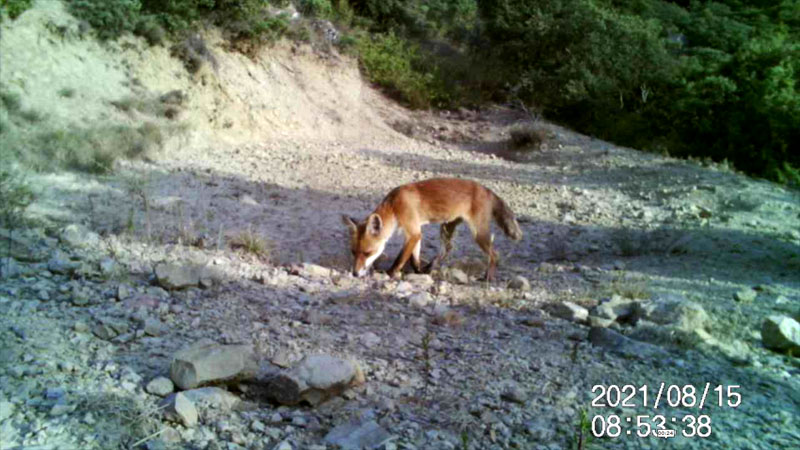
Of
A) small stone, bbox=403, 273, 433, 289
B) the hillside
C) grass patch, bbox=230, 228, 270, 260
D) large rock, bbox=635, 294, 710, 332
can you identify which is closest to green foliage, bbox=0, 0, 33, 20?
the hillside

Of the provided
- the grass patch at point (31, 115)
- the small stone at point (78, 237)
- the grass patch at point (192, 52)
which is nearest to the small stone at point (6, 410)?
the small stone at point (78, 237)

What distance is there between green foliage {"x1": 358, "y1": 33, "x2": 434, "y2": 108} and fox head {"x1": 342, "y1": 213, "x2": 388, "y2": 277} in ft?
47.5

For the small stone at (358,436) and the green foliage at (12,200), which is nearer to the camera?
the small stone at (358,436)

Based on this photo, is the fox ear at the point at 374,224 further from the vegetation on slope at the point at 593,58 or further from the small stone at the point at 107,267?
the vegetation on slope at the point at 593,58

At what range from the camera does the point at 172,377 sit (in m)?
3.91

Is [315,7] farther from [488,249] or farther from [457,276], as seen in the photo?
[457,276]

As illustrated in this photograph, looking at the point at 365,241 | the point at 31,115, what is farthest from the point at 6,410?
the point at 31,115

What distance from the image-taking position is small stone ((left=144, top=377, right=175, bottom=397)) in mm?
3787

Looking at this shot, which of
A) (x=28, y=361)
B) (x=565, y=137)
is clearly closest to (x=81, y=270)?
(x=28, y=361)

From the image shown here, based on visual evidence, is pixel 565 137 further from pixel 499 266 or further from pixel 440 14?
pixel 499 266

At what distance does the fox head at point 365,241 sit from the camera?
24.3 ft

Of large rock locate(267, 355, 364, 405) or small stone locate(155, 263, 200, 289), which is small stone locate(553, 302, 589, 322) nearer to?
large rock locate(267, 355, 364, 405)

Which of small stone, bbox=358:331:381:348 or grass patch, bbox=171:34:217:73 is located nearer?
small stone, bbox=358:331:381:348

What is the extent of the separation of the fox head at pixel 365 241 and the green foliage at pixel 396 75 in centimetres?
1447
